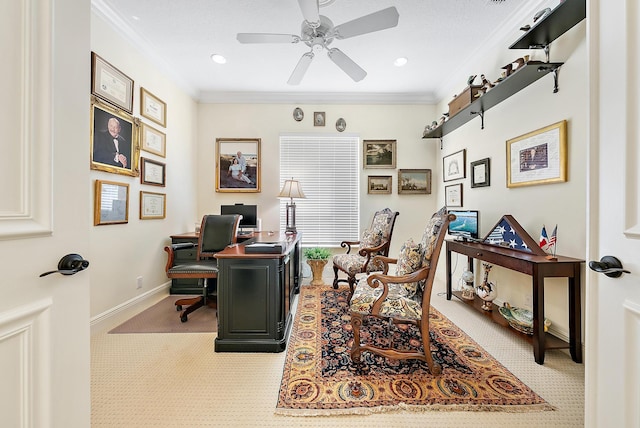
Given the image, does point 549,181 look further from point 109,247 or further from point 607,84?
point 109,247

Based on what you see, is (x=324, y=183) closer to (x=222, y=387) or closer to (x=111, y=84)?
→ (x=111, y=84)

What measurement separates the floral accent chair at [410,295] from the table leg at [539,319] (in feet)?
2.47

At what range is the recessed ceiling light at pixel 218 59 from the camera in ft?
10.8

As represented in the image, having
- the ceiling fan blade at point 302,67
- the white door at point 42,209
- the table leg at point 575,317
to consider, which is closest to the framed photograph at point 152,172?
the ceiling fan blade at point 302,67

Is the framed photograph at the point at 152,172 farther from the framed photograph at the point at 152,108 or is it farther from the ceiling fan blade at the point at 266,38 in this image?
the ceiling fan blade at the point at 266,38

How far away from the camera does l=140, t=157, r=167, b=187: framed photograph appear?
3.11 m

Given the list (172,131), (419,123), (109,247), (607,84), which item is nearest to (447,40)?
(419,123)

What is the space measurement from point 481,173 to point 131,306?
421 centimetres

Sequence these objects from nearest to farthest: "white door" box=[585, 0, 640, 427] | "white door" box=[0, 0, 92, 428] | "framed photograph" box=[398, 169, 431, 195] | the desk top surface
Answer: "white door" box=[0, 0, 92, 428] < "white door" box=[585, 0, 640, 427] < the desk top surface < "framed photograph" box=[398, 169, 431, 195]

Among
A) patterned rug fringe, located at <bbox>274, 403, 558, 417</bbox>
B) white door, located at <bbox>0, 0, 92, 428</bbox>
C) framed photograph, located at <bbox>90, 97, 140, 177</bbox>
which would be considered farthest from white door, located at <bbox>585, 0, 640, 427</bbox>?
framed photograph, located at <bbox>90, 97, 140, 177</bbox>

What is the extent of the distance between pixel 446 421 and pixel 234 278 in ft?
5.29

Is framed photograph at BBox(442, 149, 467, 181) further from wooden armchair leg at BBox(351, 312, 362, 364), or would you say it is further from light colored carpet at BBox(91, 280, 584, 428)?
wooden armchair leg at BBox(351, 312, 362, 364)

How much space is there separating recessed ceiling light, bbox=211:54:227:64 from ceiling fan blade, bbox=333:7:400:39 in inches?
70.3

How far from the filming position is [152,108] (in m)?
3.25
